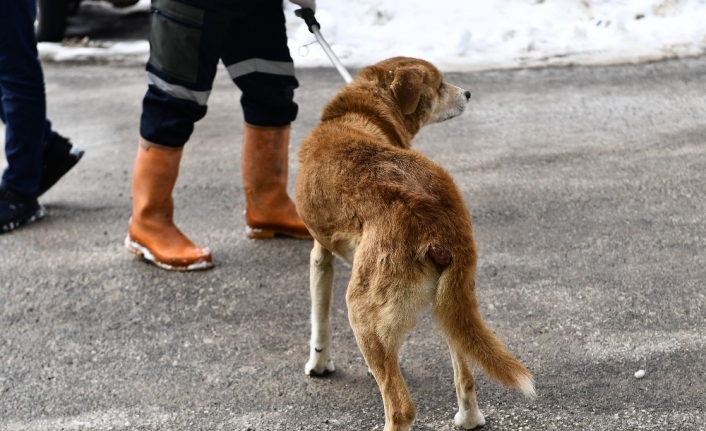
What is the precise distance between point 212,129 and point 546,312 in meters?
3.72

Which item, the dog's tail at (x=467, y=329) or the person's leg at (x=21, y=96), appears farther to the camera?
the person's leg at (x=21, y=96)

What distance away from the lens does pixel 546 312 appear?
166 inches

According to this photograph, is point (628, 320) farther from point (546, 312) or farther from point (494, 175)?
point (494, 175)

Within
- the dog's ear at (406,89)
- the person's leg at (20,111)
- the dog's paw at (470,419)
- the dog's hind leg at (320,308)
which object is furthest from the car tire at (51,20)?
the dog's paw at (470,419)

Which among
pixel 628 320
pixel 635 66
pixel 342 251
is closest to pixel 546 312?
pixel 628 320

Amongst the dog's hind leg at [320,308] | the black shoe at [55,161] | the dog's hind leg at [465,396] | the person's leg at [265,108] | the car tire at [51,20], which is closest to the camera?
the dog's hind leg at [465,396]

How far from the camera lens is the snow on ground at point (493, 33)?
830 centimetres

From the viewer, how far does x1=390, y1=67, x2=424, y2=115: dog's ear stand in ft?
12.7

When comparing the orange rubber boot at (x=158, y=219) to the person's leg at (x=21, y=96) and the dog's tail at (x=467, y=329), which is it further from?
the dog's tail at (x=467, y=329)

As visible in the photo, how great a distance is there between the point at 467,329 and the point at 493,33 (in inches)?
254

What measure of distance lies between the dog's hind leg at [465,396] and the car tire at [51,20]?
749cm

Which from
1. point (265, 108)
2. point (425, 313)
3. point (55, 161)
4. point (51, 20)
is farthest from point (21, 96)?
point (51, 20)

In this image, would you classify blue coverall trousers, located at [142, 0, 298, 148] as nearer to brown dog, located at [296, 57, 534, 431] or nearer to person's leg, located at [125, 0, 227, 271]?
person's leg, located at [125, 0, 227, 271]

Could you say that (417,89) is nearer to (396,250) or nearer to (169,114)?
(396,250)
